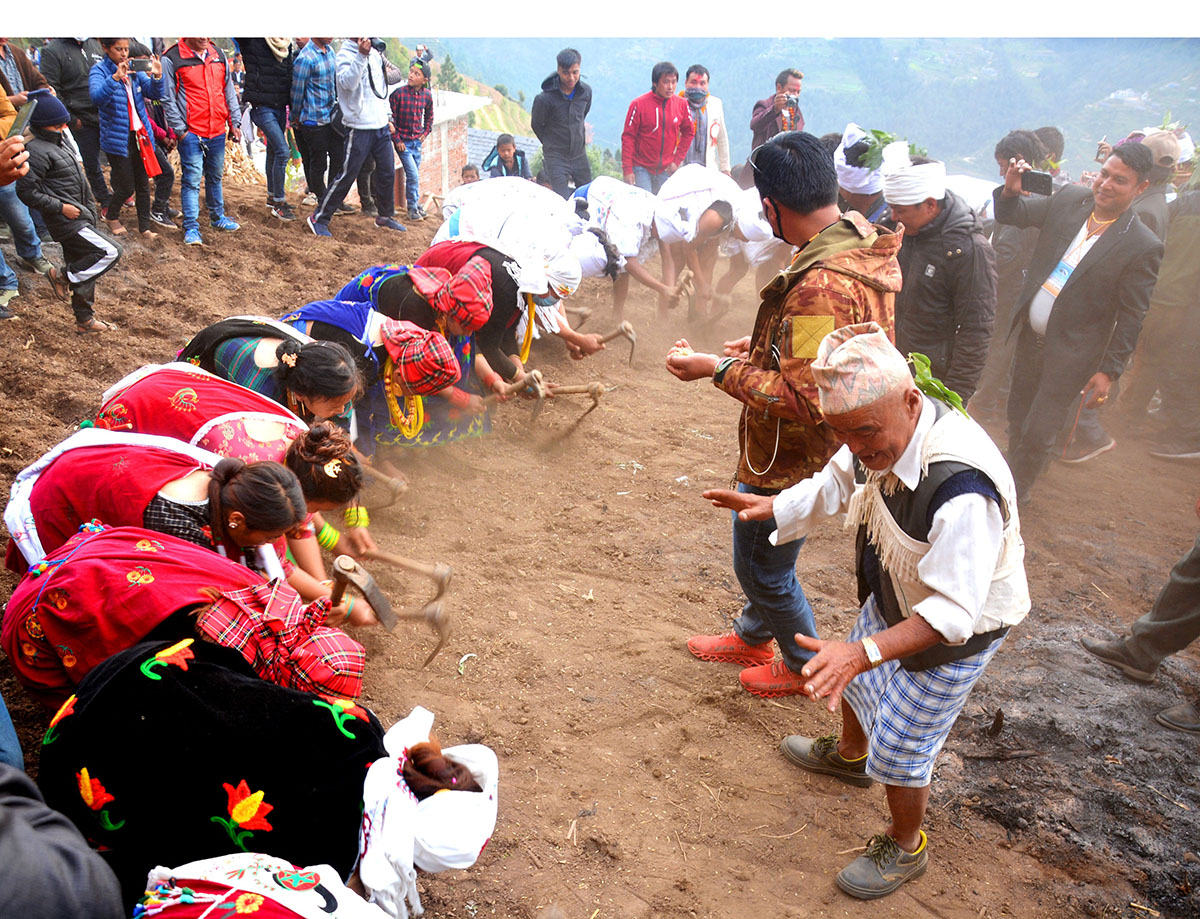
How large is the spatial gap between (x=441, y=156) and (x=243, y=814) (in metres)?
13.8

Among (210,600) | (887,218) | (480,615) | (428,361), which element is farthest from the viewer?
(887,218)

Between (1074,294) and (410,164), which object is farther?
(410,164)

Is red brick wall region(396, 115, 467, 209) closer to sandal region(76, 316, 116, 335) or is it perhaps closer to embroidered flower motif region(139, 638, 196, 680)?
sandal region(76, 316, 116, 335)

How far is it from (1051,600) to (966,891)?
2093 mm

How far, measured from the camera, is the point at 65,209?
442 cm

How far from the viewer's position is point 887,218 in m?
4.44

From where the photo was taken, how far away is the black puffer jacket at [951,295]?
11.9ft

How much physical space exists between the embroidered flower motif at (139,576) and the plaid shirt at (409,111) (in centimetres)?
676

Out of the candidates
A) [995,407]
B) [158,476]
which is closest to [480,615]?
[158,476]

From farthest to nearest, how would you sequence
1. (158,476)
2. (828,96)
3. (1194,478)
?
(828,96) < (1194,478) < (158,476)

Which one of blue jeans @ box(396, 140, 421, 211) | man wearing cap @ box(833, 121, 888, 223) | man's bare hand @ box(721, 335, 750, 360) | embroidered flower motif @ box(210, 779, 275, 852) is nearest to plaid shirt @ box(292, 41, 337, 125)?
blue jeans @ box(396, 140, 421, 211)

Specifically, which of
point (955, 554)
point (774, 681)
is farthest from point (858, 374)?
point (774, 681)

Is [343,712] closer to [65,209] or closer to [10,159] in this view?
[10,159]

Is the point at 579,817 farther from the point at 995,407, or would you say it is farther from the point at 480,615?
the point at 995,407
